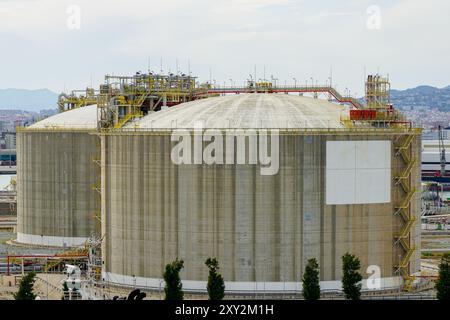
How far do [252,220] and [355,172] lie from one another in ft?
23.7

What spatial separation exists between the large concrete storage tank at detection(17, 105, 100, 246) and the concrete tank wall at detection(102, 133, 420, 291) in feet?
77.1

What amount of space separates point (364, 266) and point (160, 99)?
22192 mm

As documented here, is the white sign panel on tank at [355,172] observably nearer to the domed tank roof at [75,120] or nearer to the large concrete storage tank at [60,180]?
the large concrete storage tank at [60,180]

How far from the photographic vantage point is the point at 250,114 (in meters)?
66.8

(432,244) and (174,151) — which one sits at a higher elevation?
(174,151)

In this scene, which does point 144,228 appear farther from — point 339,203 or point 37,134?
point 37,134

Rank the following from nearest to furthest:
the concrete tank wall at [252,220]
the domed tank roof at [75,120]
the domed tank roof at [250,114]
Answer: the concrete tank wall at [252,220], the domed tank roof at [250,114], the domed tank roof at [75,120]

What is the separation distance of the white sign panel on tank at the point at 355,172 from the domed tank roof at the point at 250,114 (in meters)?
1.89

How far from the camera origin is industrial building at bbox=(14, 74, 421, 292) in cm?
6431

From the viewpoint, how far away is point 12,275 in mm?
77938

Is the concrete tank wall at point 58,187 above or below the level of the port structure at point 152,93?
below

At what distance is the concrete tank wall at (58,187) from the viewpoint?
91375 mm

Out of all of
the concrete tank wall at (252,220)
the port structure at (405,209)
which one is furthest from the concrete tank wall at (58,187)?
the port structure at (405,209)
